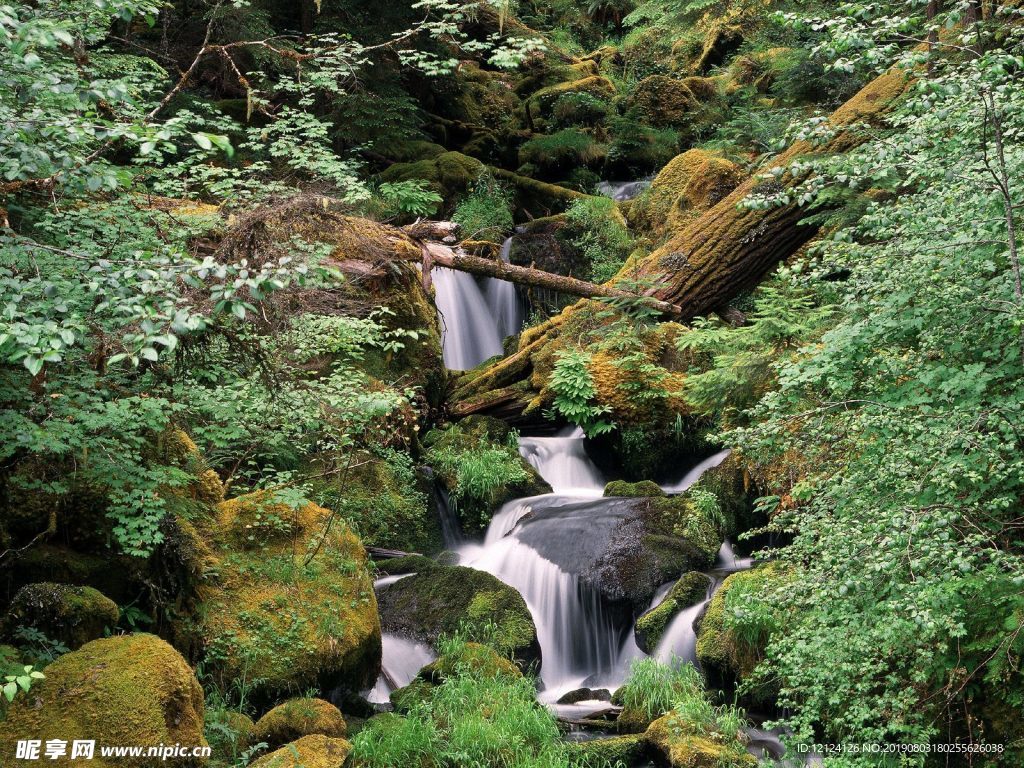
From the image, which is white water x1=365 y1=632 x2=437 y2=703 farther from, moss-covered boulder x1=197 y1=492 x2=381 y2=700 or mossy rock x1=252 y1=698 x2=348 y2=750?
mossy rock x1=252 y1=698 x2=348 y2=750

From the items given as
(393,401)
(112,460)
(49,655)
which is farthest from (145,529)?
(393,401)

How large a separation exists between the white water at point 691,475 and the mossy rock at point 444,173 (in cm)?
872

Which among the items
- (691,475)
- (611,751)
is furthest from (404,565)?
(691,475)

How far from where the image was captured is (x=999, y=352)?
14.9ft

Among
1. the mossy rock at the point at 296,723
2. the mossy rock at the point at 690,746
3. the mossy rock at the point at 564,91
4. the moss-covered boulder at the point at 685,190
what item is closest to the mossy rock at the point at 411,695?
the mossy rock at the point at 296,723

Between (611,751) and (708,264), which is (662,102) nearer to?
(708,264)

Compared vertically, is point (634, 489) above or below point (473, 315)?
below

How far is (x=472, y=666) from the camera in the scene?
7.07 m

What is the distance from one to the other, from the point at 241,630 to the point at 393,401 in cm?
230

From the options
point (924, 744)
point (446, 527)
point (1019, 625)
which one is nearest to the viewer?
point (1019, 625)

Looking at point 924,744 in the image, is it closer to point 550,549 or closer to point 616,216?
point 550,549

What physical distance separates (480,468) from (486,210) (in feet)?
25.2

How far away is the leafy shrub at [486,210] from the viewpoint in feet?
53.0

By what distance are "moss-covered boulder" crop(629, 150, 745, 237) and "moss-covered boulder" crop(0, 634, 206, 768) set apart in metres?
11.7
